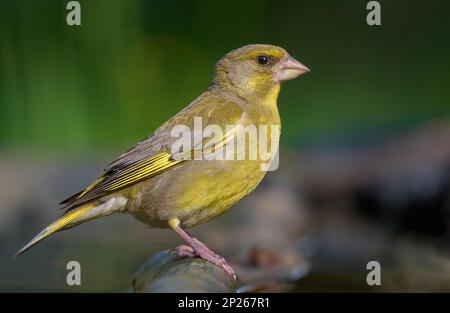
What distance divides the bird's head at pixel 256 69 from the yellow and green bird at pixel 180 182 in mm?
112

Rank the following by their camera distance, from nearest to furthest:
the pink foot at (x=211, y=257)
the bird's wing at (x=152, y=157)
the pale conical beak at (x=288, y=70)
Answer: the pink foot at (x=211, y=257) → the bird's wing at (x=152, y=157) → the pale conical beak at (x=288, y=70)

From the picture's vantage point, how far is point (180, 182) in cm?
398

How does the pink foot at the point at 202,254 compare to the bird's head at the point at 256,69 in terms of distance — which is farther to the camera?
the bird's head at the point at 256,69

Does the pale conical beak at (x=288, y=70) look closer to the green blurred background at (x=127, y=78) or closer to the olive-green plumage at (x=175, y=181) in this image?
the olive-green plumage at (x=175, y=181)

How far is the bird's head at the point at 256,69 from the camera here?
4406 millimetres

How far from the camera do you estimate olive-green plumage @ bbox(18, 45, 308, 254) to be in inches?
154

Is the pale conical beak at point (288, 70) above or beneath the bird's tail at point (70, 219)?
above

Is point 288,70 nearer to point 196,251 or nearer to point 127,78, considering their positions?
point 196,251

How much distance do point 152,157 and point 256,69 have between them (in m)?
0.80

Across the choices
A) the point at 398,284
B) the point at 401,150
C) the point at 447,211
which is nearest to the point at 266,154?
the point at 398,284

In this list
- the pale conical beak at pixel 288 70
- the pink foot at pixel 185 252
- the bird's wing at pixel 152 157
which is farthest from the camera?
the pale conical beak at pixel 288 70

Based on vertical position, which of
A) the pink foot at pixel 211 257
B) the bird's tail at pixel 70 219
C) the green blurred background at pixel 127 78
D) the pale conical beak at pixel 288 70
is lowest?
the pink foot at pixel 211 257

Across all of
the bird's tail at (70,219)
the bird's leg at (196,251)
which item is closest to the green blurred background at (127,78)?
the bird's tail at (70,219)
